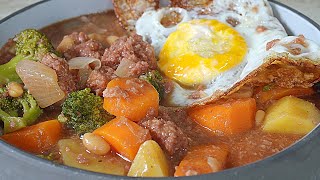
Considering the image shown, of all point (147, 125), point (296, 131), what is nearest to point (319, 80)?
point (296, 131)

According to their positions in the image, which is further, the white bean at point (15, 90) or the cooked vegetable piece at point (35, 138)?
the white bean at point (15, 90)

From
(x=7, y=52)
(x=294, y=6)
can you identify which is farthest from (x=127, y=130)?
(x=294, y=6)

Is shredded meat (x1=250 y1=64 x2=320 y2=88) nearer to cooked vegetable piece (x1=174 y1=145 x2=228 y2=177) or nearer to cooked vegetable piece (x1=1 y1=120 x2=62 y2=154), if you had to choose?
cooked vegetable piece (x1=174 y1=145 x2=228 y2=177)

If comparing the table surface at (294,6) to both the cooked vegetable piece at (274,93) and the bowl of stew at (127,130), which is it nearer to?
the bowl of stew at (127,130)

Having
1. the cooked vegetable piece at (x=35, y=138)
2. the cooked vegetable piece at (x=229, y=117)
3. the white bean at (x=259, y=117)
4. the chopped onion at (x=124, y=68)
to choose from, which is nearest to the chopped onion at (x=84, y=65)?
the chopped onion at (x=124, y=68)

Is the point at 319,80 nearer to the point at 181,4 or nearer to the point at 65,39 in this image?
the point at 181,4
